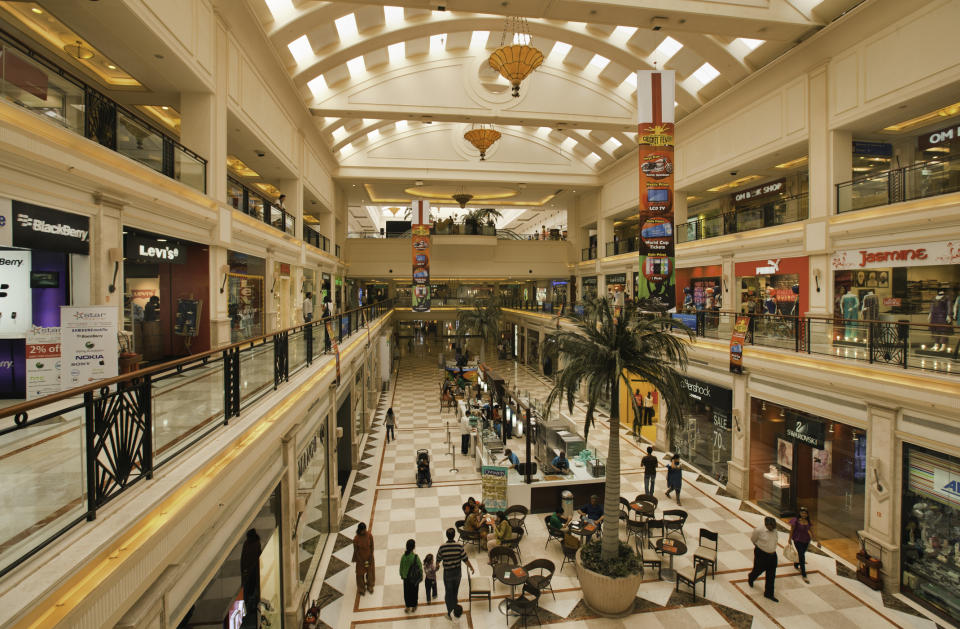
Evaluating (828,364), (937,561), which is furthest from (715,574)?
(828,364)

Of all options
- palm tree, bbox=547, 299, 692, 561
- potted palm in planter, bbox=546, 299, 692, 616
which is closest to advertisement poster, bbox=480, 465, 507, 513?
potted palm in planter, bbox=546, 299, 692, 616

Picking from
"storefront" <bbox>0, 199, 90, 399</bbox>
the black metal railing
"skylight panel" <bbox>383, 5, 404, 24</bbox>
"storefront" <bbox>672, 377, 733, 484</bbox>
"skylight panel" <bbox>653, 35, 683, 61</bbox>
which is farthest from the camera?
"skylight panel" <bbox>653, 35, 683, 61</bbox>

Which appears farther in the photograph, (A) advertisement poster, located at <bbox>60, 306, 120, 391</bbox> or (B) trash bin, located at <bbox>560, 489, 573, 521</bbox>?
(B) trash bin, located at <bbox>560, 489, 573, 521</bbox>

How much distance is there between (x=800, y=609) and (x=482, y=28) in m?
16.1

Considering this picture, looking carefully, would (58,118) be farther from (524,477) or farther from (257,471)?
(524,477)

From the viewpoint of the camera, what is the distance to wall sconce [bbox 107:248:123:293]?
6.09 meters

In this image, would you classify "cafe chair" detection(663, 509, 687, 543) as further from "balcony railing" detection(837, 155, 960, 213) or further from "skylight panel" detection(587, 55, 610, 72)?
"skylight panel" detection(587, 55, 610, 72)

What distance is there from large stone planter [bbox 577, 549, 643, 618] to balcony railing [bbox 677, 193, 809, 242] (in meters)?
10.6

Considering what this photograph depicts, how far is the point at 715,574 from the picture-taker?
815 cm

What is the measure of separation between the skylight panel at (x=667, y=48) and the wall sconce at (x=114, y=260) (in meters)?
16.2

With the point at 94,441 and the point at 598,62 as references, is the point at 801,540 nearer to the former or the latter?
the point at 94,441

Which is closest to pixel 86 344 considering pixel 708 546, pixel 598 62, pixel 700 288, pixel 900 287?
pixel 708 546

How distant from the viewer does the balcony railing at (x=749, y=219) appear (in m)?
12.6

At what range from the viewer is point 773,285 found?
1390 centimetres
